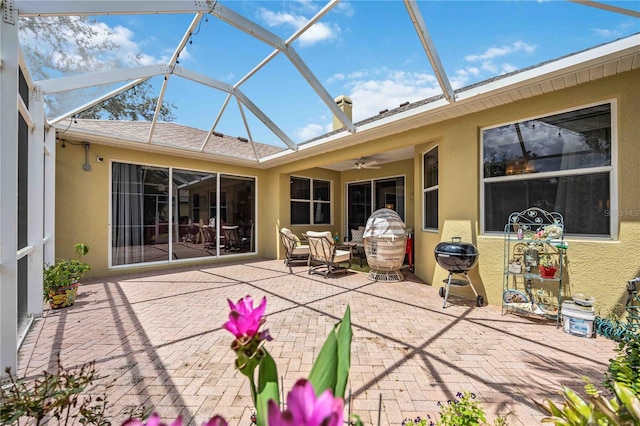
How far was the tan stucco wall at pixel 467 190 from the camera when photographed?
323 cm

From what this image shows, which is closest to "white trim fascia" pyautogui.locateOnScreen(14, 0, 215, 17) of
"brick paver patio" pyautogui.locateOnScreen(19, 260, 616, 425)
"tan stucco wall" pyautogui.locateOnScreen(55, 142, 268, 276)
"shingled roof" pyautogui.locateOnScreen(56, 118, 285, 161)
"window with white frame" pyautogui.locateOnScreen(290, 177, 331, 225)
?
"shingled roof" pyautogui.locateOnScreen(56, 118, 285, 161)

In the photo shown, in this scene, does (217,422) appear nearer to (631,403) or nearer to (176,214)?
(631,403)

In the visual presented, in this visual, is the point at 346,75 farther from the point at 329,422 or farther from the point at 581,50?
the point at 329,422

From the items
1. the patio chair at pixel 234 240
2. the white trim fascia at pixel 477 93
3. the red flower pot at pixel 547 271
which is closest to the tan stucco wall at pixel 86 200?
the patio chair at pixel 234 240

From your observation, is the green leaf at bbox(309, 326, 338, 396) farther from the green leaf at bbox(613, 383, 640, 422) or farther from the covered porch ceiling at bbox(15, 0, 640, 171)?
the covered porch ceiling at bbox(15, 0, 640, 171)

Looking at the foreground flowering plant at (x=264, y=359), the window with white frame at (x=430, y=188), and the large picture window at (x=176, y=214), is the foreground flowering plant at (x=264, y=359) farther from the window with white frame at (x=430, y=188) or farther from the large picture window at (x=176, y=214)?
the large picture window at (x=176, y=214)

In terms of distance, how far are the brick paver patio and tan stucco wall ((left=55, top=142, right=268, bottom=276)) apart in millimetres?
1564

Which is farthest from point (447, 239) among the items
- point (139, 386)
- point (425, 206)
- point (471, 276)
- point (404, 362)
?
point (139, 386)

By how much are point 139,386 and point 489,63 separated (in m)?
6.21

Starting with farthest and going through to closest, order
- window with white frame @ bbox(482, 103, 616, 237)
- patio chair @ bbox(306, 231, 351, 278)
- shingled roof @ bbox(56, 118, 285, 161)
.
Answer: patio chair @ bbox(306, 231, 351, 278), shingled roof @ bbox(56, 118, 285, 161), window with white frame @ bbox(482, 103, 616, 237)

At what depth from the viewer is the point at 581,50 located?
3.21 metres

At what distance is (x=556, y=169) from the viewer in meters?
3.82

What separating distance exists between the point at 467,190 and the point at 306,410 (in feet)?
15.8

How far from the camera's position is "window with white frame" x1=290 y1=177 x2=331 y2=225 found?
931cm
